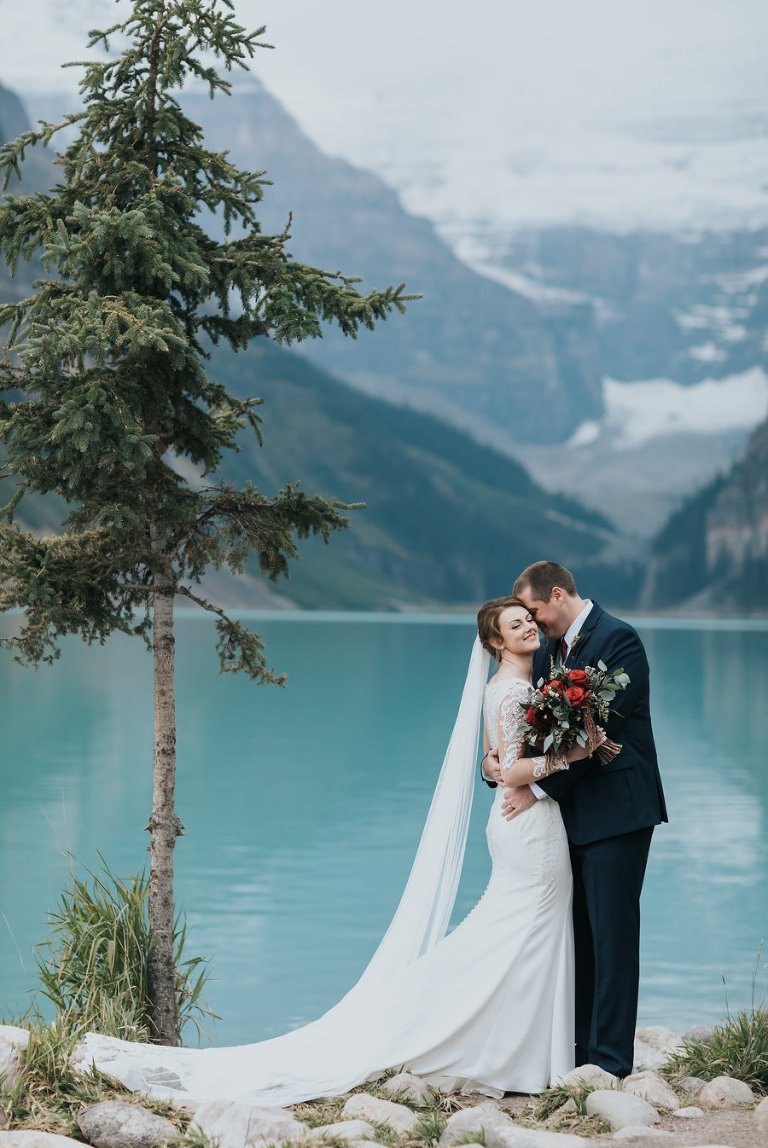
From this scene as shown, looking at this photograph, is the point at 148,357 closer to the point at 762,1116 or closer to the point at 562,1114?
the point at 562,1114

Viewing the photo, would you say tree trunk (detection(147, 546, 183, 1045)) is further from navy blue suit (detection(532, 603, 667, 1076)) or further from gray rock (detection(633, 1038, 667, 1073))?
gray rock (detection(633, 1038, 667, 1073))

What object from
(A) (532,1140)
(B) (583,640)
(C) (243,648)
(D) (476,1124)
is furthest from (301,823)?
(A) (532,1140)

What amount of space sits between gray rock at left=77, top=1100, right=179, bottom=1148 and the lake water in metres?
2.18

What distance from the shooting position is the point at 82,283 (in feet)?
27.6

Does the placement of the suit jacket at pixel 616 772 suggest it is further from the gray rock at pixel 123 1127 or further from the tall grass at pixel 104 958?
the tall grass at pixel 104 958

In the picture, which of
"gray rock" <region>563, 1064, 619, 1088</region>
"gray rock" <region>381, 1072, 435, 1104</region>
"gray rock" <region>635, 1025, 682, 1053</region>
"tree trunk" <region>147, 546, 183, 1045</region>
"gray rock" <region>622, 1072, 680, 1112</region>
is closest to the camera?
"gray rock" <region>622, 1072, 680, 1112</region>

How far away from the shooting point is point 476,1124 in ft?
20.0

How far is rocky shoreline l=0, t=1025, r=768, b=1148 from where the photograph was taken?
5.61 metres

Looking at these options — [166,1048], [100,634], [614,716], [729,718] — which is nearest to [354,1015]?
[166,1048]

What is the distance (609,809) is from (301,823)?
21.7m

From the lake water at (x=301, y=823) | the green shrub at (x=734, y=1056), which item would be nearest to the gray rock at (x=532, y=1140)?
the green shrub at (x=734, y=1056)

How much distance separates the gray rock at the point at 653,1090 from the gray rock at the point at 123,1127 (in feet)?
6.78

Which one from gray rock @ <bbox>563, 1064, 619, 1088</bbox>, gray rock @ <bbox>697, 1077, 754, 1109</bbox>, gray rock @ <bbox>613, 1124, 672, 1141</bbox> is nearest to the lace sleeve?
gray rock @ <bbox>563, 1064, 619, 1088</bbox>

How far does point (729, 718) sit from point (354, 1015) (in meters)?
42.6
